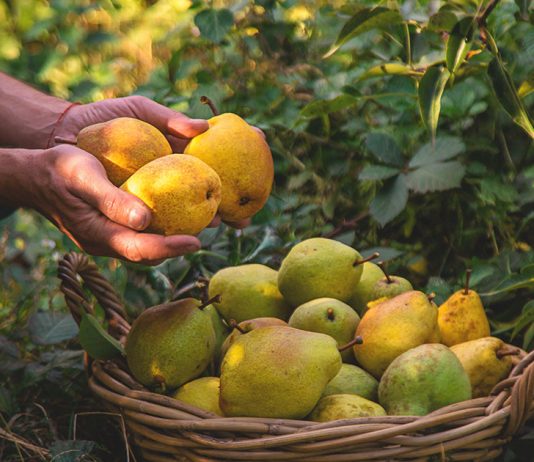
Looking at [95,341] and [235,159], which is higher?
[235,159]

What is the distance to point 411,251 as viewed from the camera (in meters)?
2.28

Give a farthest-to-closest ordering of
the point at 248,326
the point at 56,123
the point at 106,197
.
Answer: the point at 56,123
the point at 248,326
the point at 106,197

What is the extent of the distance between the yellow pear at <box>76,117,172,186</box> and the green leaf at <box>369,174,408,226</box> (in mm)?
752

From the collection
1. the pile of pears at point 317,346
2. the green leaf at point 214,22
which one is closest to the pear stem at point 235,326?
the pile of pears at point 317,346

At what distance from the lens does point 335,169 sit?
7.95ft

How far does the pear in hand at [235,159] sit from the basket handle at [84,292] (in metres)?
0.36

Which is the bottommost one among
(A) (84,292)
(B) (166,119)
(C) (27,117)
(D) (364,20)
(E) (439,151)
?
(A) (84,292)

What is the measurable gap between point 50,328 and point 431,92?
105 cm

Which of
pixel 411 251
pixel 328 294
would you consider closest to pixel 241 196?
pixel 328 294

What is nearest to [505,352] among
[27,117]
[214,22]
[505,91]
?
[505,91]

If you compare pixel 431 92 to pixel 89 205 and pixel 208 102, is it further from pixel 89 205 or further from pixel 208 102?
pixel 89 205

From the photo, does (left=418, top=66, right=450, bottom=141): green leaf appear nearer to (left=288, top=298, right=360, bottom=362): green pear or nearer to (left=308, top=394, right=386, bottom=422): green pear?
(left=288, top=298, right=360, bottom=362): green pear

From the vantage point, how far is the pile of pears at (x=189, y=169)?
132 centimetres

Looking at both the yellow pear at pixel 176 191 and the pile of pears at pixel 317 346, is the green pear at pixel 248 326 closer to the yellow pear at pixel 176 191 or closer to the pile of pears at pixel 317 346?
the pile of pears at pixel 317 346
